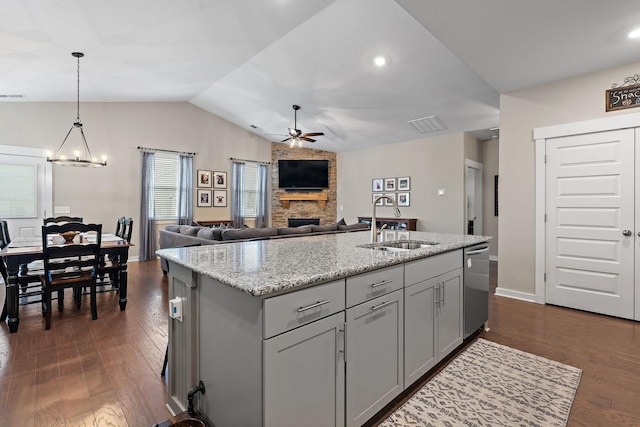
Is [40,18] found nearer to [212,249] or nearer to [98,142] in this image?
[212,249]

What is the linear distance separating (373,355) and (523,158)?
11.5ft

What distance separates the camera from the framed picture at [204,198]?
7629mm

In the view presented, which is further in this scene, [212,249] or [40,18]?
[40,18]

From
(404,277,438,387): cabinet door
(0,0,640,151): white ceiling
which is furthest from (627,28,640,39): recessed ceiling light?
(404,277,438,387): cabinet door

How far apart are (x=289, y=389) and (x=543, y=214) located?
12.5ft

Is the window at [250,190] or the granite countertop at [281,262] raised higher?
the window at [250,190]

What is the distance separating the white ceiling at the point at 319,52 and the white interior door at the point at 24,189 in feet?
3.14

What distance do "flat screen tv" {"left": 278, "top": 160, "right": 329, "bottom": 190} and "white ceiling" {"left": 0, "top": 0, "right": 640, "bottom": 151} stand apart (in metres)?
2.12

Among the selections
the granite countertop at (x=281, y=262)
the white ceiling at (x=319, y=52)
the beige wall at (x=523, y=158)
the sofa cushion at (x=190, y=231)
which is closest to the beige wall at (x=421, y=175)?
the white ceiling at (x=319, y=52)

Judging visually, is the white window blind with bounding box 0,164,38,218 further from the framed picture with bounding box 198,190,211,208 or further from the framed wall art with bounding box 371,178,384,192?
the framed wall art with bounding box 371,178,384,192

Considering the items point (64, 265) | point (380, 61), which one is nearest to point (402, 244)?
point (380, 61)

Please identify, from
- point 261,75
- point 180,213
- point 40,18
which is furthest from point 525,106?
point 180,213

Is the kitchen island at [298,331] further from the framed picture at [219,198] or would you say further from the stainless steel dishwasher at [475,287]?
the framed picture at [219,198]

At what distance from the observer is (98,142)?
6273 mm
